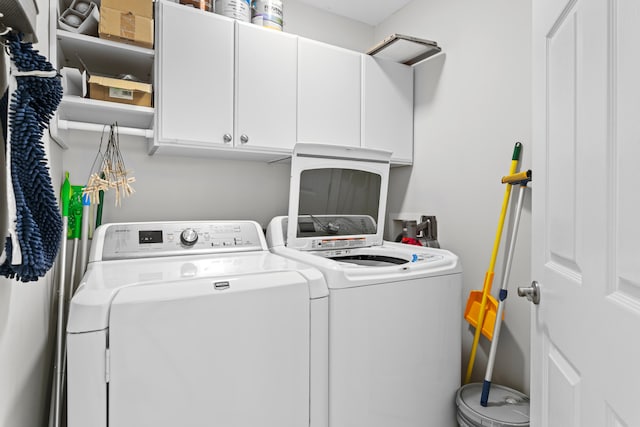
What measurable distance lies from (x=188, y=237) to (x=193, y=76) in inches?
31.6

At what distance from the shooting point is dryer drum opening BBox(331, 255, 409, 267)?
1.96m

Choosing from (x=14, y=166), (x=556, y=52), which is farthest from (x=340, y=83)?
(x=14, y=166)

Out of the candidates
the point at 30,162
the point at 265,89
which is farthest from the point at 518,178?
the point at 30,162

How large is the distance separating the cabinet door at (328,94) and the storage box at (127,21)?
800mm

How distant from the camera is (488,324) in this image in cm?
191

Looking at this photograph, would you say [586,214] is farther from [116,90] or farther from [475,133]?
[116,90]

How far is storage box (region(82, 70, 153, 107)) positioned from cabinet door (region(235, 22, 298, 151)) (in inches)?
17.6

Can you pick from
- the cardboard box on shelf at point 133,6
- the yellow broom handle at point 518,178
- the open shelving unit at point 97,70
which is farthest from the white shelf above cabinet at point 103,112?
the yellow broom handle at point 518,178

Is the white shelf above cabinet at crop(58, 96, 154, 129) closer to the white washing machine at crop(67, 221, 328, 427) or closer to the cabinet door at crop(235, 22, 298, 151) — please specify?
the cabinet door at crop(235, 22, 298, 151)

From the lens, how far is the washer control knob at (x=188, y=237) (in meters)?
1.78

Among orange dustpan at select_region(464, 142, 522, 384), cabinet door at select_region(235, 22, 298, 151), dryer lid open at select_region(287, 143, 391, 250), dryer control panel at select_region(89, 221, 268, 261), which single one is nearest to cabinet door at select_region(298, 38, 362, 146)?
cabinet door at select_region(235, 22, 298, 151)

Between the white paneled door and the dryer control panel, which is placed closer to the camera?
the white paneled door

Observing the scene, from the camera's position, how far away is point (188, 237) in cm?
178

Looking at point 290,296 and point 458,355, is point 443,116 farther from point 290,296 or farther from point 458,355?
point 290,296
